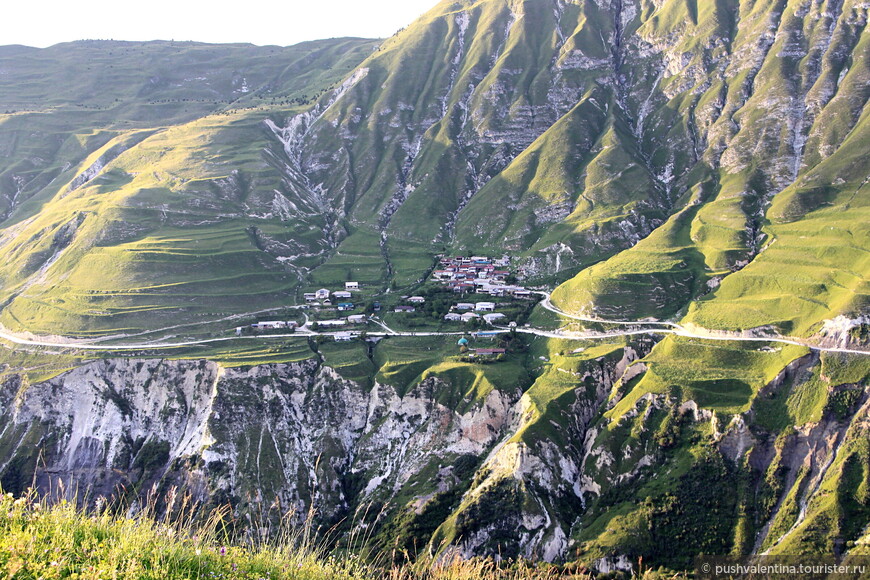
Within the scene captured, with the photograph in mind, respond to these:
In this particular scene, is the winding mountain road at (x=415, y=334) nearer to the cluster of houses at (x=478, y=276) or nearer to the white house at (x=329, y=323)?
the white house at (x=329, y=323)

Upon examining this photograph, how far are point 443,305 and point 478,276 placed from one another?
24716 millimetres

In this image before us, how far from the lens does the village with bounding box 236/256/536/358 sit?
148m

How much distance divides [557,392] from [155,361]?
8818 cm

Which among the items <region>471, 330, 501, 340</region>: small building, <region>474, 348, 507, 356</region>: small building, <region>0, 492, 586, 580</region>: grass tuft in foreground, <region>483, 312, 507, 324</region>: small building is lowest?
<region>474, 348, 507, 356</region>: small building

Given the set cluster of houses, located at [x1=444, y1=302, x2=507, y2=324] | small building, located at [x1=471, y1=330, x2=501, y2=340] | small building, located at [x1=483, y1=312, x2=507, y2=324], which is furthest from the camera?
cluster of houses, located at [x1=444, y1=302, x2=507, y2=324]

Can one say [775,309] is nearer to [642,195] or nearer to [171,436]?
[642,195]

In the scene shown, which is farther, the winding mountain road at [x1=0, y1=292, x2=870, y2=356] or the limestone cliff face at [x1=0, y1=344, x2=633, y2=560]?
the winding mountain road at [x1=0, y1=292, x2=870, y2=356]

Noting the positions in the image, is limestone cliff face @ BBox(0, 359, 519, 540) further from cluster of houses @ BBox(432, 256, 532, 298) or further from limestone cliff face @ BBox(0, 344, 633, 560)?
cluster of houses @ BBox(432, 256, 532, 298)

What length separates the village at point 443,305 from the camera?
486 feet

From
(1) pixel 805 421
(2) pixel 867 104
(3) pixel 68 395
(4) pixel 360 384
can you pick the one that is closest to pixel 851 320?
(1) pixel 805 421

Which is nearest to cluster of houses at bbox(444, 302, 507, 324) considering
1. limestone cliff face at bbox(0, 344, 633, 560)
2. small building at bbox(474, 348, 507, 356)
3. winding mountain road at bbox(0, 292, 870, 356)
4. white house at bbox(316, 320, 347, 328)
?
winding mountain road at bbox(0, 292, 870, 356)

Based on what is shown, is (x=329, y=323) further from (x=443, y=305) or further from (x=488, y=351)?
(x=488, y=351)

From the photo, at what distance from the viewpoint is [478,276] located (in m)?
180

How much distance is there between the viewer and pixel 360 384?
130125 mm
